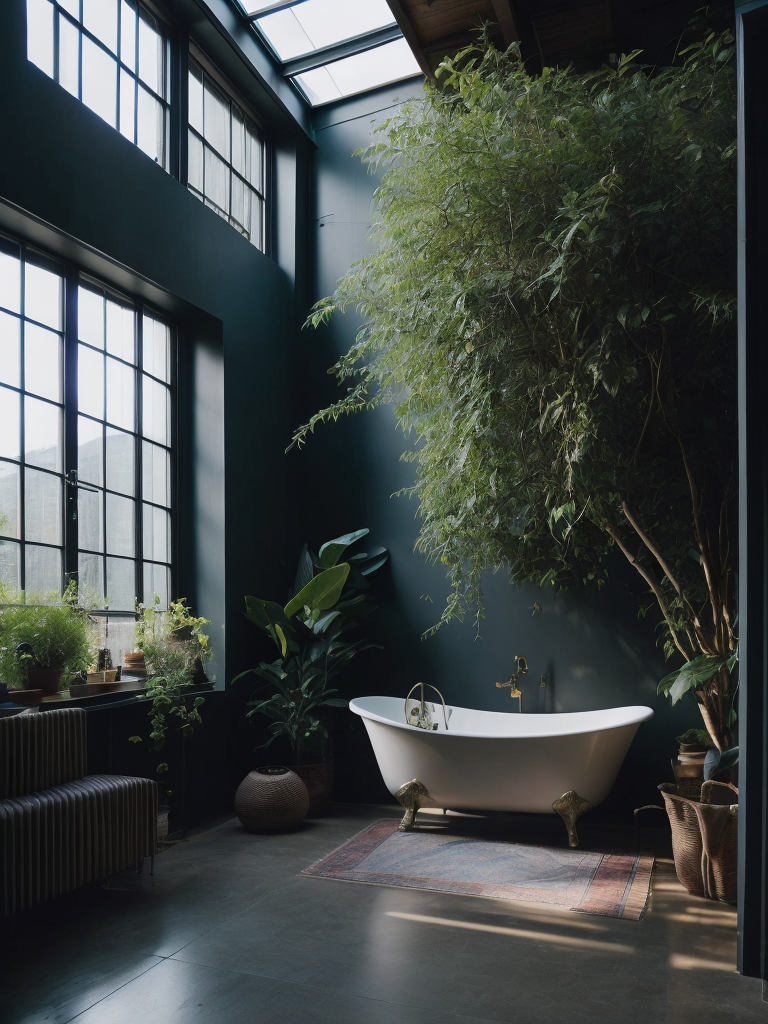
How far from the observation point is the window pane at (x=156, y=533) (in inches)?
187

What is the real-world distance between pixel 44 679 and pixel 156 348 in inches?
84.7

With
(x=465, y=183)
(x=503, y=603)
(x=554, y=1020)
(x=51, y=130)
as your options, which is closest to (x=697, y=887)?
(x=554, y=1020)

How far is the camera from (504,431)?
3.86m

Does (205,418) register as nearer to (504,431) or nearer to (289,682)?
(289,682)

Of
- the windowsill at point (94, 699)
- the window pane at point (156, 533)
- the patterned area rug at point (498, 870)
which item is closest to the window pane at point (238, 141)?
the window pane at point (156, 533)

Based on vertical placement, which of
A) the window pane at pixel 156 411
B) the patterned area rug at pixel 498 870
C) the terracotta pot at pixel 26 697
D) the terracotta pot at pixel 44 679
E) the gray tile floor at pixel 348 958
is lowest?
the patterned area rug at pixel 498 870

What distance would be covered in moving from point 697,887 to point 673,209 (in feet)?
9.52

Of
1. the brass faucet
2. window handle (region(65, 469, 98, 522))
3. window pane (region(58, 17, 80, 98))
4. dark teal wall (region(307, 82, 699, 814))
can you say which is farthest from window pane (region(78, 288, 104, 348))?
the brass faucet

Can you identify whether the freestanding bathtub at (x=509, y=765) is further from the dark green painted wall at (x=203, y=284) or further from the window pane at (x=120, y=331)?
the window pane at (x=120, y=331)

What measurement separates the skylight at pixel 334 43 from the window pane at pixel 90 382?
259 cm

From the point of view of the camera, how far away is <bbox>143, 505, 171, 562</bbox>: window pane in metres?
4.75

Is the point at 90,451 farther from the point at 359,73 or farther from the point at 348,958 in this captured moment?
the point at 359,73

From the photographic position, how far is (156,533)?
4.84 meters

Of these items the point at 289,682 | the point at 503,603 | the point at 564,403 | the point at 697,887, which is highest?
the point at 564,403
